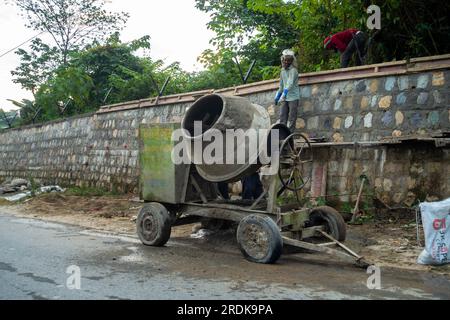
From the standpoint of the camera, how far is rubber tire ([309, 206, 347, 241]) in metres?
6.07

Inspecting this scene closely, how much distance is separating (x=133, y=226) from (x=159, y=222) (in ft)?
8.52

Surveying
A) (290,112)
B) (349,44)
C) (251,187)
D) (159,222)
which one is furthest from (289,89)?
(159,222)

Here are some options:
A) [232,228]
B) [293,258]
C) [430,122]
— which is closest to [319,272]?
[293,258]

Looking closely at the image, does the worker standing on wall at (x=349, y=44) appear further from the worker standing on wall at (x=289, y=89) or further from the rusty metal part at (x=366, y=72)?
the worker standing on wall at (x=289, y=89)

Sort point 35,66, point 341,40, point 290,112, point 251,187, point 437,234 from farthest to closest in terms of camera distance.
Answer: point 35,66 < point 341,40 < point 290,112 < point 251,187 < point 437,234

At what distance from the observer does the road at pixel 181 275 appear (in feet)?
13.6

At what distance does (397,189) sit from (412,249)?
172cm

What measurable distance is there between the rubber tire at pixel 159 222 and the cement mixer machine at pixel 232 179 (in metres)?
0.01

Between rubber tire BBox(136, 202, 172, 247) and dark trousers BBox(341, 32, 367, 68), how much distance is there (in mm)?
5283

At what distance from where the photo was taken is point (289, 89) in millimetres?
8586

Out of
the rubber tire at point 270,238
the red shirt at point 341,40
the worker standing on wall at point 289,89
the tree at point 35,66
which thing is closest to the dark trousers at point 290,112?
the worker standing on wall at point 289,89
